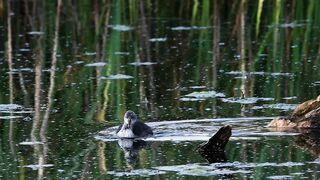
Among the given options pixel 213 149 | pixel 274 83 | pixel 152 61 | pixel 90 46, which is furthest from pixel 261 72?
pixel 213 149

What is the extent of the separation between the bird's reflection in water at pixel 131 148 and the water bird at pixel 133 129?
0.16 ft

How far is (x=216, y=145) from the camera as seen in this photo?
315 inches

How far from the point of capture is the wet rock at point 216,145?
7910mm

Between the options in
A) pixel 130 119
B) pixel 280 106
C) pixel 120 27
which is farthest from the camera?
pixel 120 27

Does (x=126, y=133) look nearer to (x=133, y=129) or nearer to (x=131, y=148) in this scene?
(x=133, y=129)

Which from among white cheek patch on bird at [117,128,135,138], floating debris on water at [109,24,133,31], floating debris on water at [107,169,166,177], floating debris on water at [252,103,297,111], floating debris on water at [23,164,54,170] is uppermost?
floating debris on water at [109,24,133,31]

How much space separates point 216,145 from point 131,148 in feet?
2.43

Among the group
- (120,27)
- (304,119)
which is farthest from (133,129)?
(120,27)

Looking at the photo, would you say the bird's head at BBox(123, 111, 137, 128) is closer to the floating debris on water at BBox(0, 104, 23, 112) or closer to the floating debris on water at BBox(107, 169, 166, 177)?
the floating debris on water at BBox(107, 169, 166, 177)

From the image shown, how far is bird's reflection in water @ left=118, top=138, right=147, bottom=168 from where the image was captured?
7848mm

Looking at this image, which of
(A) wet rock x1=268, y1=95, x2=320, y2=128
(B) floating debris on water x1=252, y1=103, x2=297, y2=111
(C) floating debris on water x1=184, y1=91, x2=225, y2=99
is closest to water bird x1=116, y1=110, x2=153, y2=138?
(A) wet rock x1=268, y1=95, x2=320, y2=128

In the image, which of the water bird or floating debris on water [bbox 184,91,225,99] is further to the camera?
floating debris on water [bbox 184,91,225,99]

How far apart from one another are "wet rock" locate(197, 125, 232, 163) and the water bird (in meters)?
0.73

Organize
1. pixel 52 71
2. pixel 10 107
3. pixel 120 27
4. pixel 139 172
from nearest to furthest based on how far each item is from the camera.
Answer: pixel 139 172 < pixel 10 107 < pixel 52 71 < pixel 120 27
